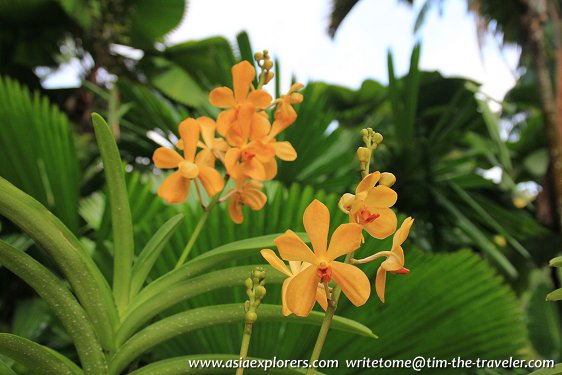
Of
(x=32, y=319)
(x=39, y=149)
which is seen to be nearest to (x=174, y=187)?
(x=39, y=149)

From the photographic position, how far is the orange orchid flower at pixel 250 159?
375 mm

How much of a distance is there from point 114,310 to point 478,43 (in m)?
3.14

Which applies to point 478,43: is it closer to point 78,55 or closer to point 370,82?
point 370,82

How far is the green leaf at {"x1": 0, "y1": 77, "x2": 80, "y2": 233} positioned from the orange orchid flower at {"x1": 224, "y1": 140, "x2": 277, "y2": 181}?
1.69 feet

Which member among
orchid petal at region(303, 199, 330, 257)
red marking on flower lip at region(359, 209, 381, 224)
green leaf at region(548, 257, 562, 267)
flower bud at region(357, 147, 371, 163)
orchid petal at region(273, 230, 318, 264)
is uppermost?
flower bud at region(357, 147, 371, 163)

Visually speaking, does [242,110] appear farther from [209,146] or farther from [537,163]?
[537,163]

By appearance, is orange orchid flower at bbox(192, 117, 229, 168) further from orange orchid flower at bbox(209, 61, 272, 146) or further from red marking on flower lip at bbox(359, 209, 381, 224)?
red marking on flower lip at bbox(359, 209, 381, 224)

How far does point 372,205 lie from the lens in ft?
0.89

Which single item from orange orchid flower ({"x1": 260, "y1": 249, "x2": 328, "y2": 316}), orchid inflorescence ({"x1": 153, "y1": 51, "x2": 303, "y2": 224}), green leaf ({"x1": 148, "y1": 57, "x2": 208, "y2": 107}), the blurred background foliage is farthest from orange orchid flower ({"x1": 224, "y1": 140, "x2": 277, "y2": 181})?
green leaf ({"x1": 148, "y1": 57, "x2": 208, "y2": 107})

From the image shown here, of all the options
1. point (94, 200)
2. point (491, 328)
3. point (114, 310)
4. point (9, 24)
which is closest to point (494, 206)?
point (491, 328)

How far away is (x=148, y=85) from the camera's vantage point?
2.66m

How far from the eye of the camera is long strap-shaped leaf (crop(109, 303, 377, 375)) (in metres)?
0.34

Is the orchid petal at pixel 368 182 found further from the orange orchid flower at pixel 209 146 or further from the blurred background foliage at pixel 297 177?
the blurred background foliage at pixel 297 177

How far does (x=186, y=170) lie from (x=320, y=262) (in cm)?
16
